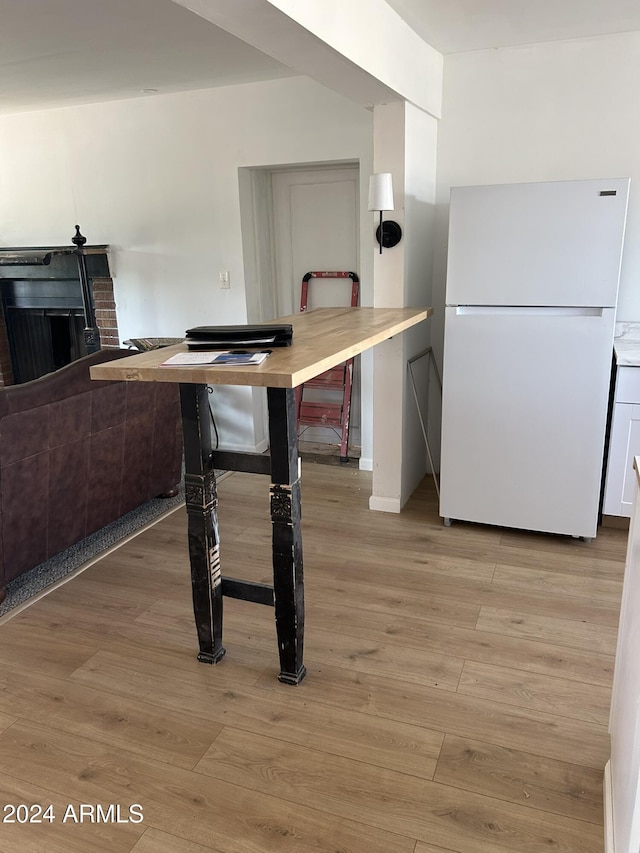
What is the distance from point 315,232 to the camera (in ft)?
13.9

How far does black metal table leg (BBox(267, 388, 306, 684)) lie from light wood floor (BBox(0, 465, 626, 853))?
0.15m

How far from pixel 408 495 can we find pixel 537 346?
1182 millimetres

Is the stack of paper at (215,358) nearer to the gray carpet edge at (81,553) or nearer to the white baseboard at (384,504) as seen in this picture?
the gray carpet edge at (81,553)

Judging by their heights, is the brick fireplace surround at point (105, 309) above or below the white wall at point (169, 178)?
below

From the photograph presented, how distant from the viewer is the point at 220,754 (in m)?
1.84

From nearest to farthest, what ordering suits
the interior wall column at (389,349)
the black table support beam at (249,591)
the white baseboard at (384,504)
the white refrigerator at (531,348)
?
the black table support beam at (249,591), the white refrigerator at (531,348), the interior wall column at (389,349), the white baseboard at (384,504)

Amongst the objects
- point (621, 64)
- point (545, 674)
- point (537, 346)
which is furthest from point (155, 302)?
point (545, 674)

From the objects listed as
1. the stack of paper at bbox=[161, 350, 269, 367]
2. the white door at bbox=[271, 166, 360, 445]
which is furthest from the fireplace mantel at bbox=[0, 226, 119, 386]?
the stack of paper at bbox=[161, 350, 269, 367]

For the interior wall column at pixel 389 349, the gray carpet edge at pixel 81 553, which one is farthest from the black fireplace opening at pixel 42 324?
the interior wall column at pixel 389 349

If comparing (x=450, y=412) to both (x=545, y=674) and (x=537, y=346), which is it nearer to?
(x=537, y=346)

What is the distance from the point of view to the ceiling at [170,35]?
263cm

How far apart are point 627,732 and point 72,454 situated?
233 cm

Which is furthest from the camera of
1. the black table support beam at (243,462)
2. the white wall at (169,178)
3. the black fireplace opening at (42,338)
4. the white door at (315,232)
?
the black fireplace opening at (42,338)

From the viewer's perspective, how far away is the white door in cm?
412
